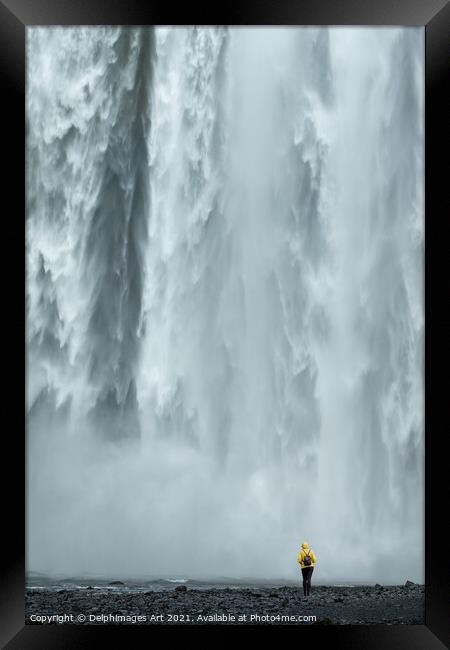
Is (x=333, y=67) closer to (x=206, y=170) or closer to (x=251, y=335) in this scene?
(x=206, y=170)

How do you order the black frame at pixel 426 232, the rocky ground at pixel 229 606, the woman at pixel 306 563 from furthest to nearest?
1. the woman at pixel 306 563
2. the rocky ground at pixel 229 606
3. the black frame at pixel 426 232

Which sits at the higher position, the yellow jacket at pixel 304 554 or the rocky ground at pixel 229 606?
the yellow jacket at pixel 304 554

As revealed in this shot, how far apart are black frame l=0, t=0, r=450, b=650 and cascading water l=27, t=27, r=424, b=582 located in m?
1.35

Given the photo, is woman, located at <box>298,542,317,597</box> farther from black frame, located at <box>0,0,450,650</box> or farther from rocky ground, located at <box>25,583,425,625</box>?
black frame, located at <box>0,0,450,650</box>

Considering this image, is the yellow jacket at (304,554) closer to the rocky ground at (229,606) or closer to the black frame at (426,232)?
the rocky ground at (229,606)

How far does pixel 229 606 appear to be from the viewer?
9969mm

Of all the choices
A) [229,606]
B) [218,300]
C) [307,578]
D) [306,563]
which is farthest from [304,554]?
[218,300]

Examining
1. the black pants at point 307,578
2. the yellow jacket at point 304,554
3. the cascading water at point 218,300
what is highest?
the cascading water at point 218,300

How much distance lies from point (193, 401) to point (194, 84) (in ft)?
16.0

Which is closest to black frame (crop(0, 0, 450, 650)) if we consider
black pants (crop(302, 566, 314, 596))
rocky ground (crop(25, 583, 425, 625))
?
rocky ground (crop(25, 583, 425, 625))

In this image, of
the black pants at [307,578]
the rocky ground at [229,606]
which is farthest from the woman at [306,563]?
the rocky ground at [229,606]

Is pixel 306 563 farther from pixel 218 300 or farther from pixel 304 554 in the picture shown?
pixel 218 300

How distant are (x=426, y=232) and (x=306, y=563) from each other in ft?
15.5

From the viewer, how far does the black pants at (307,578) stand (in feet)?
33.0
